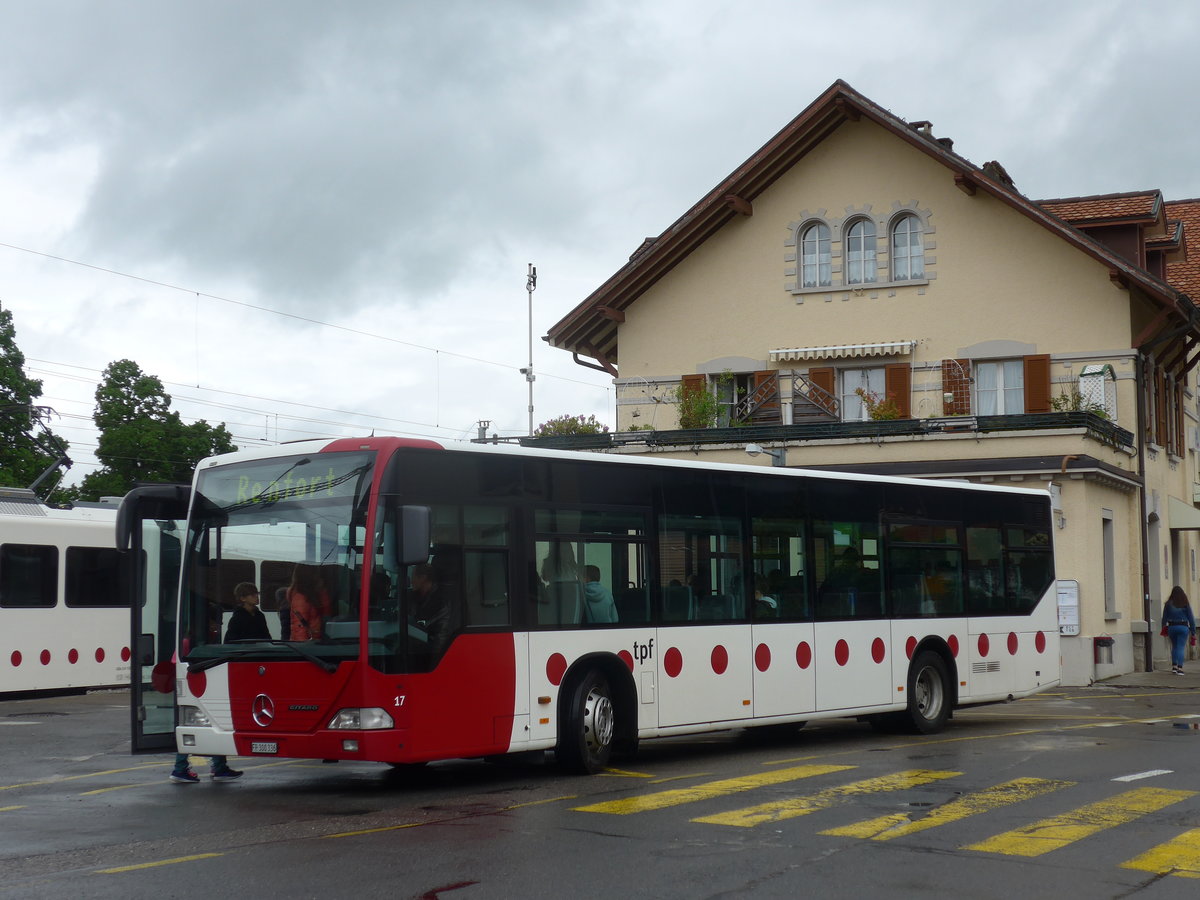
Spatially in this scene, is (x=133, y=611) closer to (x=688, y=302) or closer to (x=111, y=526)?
(x=111, y=526)

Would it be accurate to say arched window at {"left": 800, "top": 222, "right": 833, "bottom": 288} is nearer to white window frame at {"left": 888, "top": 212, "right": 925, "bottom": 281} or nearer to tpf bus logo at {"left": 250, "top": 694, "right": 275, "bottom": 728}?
white window frame at {"left": 888, "top": 212, "right": 925, "bottom": 281}

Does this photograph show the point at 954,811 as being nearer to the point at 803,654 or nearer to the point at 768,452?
the point at 803,654

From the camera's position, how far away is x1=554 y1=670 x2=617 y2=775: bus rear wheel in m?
13.3

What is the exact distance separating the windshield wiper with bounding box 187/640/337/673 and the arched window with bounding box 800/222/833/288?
76.8 ft

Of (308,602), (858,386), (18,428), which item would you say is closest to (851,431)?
(858,386)

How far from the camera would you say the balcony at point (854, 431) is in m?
27.9

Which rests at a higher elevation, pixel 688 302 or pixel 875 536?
pixel 688 302

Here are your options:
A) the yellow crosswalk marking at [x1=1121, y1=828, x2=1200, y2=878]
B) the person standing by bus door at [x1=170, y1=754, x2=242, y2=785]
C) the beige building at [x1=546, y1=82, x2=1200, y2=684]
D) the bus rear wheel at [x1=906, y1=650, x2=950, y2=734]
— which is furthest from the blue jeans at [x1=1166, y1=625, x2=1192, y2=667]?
the yellow crosswalk marking at [x1=1121, y1=828, x2=1200, y2=878]

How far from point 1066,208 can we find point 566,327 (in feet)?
38.0

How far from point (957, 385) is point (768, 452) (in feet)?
16.1

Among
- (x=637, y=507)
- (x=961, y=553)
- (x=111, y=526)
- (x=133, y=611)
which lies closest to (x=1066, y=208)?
(x=961, y=553)

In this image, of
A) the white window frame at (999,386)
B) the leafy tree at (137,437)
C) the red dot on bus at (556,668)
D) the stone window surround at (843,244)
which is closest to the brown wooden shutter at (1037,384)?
the white window frame at (999,386)

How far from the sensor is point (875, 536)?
17344 millimetres

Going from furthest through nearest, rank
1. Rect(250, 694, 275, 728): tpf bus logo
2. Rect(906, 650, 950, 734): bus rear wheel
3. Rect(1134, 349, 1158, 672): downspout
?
Rect(1134, 349, 1158, 672): downspout
Rect(906, 650, 950, 734): bus rear wheel
Rect(250, 694, 275, 728): tpf bus logo
